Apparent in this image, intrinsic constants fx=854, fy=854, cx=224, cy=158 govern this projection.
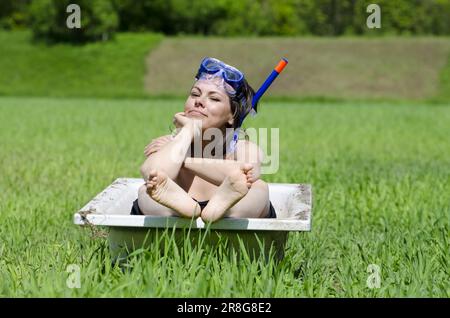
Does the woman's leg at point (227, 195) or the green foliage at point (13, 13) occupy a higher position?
the woman's leg at point (227, 195)

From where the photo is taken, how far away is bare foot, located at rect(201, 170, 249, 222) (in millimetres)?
3285

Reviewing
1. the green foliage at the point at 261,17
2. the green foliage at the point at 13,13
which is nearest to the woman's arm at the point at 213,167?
the green foliage at the point at 261,17

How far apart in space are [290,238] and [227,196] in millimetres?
1299

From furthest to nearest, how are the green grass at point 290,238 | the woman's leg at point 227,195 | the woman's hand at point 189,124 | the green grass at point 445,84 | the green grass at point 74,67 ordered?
the green grass at point 74,67 < the green grass at point 445,84 < the woman's hand at point 189,124 < the woman's leg at point 227,195 < the green grass at point 290,238

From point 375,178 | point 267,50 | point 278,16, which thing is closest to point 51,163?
point 375,178

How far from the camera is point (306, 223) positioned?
3.31 metres

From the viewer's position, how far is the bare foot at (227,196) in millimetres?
3285

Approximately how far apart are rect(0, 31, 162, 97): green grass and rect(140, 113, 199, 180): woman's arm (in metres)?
32.2

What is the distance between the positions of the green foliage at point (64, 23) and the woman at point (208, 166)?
43718 mm

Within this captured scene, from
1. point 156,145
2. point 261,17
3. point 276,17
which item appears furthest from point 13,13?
point 156,145

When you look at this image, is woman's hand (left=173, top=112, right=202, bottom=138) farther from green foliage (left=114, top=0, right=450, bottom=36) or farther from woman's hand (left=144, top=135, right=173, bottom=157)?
green foliage (left=114, top=0, right=450, bottom=36)

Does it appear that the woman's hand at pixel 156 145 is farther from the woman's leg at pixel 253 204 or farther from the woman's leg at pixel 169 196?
the woman's leg at pixel 253 204

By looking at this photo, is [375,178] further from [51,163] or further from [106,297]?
[106,297]

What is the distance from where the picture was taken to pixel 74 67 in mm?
42781
